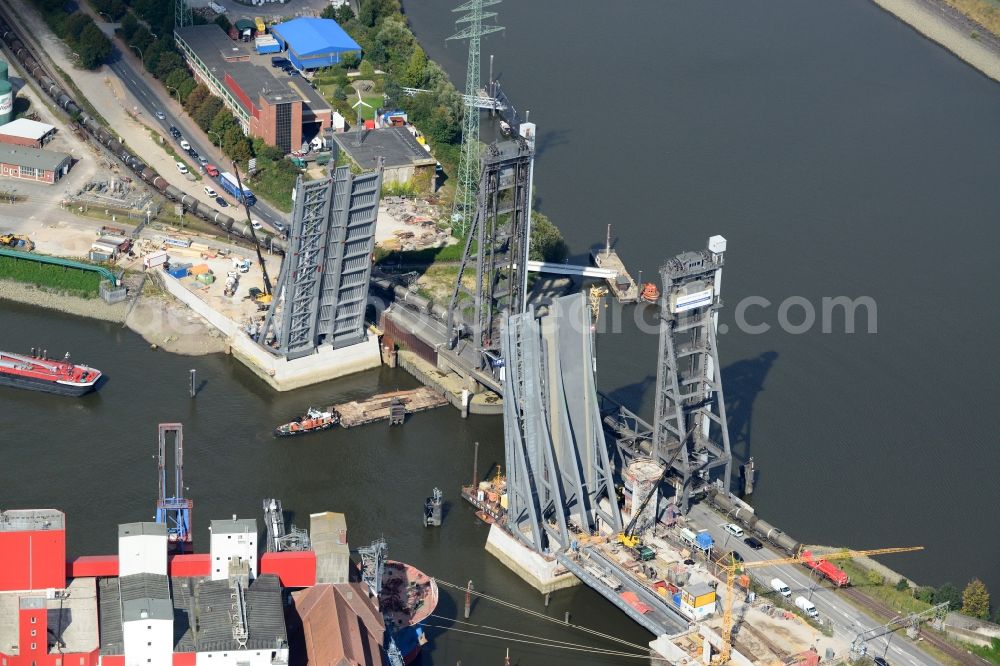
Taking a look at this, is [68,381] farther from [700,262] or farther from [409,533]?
[700,262]

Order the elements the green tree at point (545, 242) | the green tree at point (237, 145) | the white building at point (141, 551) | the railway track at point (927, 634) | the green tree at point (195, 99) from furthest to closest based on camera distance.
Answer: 1. the green tree at point (195, 99)
2. the green tree at point (237, 145)
3. the green tree at point (545, 242)
4. the railway track at point (927, 634)
5. the white building at point (141, 551)

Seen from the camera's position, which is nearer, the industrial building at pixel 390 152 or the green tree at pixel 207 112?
the industrial building at pixel 390 152

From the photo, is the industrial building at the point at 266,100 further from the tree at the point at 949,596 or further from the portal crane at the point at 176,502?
the tree at the point at 949,596

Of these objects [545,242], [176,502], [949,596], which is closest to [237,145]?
[545,242]

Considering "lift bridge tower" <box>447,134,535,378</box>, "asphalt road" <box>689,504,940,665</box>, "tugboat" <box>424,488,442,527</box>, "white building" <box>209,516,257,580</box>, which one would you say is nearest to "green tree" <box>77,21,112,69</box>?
"lift bridge tower" <box>447,134,535,378</box>

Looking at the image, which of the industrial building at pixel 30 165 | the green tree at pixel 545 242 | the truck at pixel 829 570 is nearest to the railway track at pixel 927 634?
the truck at pixel 829 570

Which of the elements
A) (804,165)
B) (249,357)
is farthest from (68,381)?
(804,165)
